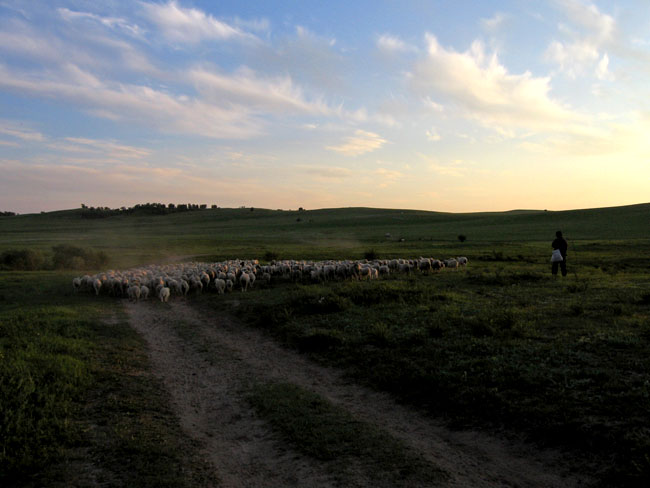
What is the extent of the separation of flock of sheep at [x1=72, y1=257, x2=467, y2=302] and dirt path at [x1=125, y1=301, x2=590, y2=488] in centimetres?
704

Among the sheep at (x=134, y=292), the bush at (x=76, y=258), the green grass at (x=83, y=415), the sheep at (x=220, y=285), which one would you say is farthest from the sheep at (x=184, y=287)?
the bush at (x=76, y=258)

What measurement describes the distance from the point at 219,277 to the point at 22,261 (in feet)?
60.3

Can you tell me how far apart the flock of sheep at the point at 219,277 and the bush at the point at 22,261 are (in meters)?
12.6

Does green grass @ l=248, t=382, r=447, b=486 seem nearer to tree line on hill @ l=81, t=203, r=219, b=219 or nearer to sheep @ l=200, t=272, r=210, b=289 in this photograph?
sheep @ l=200, t=272, r=210, b=289

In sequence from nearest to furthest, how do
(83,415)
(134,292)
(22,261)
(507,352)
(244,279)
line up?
1. (83,415)
2. (507,352)
3. (134,292)
4. (244,279)
5. (22,261)

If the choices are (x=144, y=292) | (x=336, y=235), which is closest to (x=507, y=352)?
(x=144, y=292)

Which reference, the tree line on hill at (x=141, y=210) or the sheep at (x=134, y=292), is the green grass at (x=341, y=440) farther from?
A: the tree line on hill at (x=141, y=210)

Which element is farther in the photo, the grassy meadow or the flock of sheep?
the flock of sheep

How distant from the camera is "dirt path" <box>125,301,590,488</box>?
15.7ft

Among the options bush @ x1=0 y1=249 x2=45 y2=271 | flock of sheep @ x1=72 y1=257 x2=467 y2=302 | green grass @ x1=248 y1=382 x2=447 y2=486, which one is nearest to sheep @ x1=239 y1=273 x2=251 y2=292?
flock of sheep @ x1=72 y1=257 x2=467 y2=302

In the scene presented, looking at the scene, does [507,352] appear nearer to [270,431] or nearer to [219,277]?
[270,431]

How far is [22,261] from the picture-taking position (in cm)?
2961

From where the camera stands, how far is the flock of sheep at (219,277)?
59.0ft

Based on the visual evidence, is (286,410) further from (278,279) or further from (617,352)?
(278,279)
